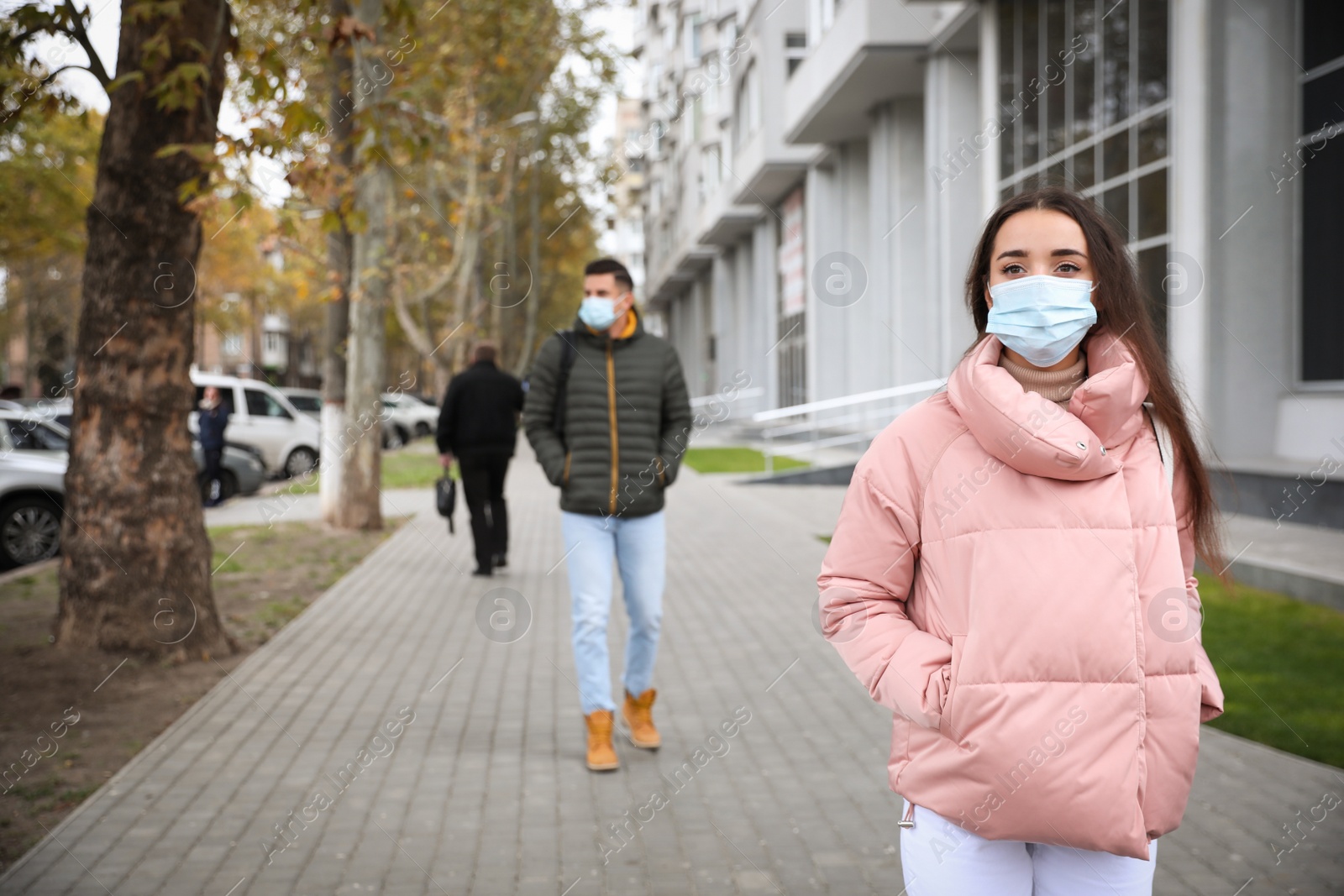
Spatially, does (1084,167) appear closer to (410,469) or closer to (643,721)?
(643,721)

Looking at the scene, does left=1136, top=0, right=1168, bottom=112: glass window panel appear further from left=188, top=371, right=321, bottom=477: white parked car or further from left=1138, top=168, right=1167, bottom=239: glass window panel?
left=188, top=371, right=321, bottom=477: white parked car

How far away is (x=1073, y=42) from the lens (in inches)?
611

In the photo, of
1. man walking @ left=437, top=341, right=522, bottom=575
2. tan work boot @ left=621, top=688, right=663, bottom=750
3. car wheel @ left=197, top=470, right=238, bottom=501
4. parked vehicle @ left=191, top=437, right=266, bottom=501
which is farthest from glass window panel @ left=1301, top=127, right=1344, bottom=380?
car wheel @ left=197, top=470, right=238, bottom=501

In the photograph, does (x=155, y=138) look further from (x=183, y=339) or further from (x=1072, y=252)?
(x=1072, y=252)

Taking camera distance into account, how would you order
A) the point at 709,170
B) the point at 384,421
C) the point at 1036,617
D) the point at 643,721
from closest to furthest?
the point at 1036,617 < the point at 643,721 < the point at 384,421 < the point at 709,170

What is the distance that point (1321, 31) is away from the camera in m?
12.2

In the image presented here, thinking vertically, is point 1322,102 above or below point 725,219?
below

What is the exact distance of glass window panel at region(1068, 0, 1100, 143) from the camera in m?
15.1

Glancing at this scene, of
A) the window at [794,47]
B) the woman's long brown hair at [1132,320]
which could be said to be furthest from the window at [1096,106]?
the window at [794,47]

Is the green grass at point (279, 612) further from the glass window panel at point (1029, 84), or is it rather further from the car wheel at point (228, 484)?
the glass window panel at point (1029, 84)

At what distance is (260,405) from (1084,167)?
1523 cm

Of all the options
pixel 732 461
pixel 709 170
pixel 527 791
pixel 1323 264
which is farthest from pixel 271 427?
pixel 709 170

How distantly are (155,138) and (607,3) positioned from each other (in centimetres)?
2077

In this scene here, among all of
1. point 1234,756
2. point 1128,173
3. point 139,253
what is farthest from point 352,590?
point 1128,173
